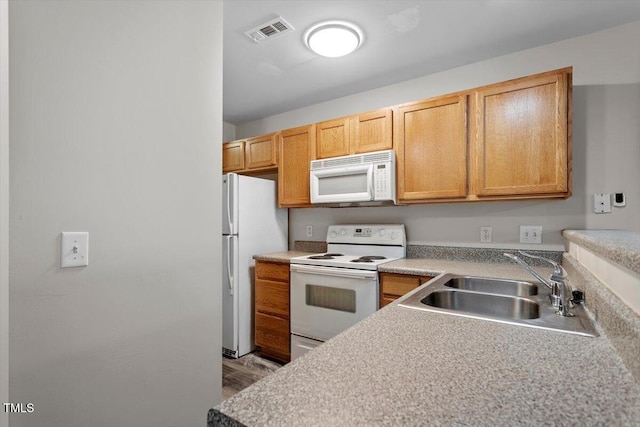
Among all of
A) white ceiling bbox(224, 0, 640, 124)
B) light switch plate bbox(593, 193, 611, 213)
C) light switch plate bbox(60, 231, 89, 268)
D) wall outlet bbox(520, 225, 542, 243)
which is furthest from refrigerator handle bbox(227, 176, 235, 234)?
light switch plate bbox(593, 193, 611, 213)

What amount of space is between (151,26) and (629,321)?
1.62 m

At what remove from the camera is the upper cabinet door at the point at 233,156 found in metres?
3.45

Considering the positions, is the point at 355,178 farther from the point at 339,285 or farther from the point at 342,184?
the point at 339,285

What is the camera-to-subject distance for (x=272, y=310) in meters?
2.75

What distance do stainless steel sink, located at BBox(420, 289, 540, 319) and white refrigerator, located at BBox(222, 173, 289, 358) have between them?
193 cm

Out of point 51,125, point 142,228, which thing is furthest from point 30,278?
point 51,125

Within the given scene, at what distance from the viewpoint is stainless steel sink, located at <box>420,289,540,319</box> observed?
128 cm

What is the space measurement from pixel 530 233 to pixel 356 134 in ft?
5.12

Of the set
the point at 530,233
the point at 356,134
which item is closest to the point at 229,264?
the point at 356,134

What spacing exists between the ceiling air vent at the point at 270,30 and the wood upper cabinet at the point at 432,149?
3.48ft

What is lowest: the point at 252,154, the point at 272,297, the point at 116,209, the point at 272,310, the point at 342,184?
the point at 272,310

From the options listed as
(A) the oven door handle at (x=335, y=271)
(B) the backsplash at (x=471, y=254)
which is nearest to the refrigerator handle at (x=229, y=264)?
(A) the oven door handle at (x=335, y=271)

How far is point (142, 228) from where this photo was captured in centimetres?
110

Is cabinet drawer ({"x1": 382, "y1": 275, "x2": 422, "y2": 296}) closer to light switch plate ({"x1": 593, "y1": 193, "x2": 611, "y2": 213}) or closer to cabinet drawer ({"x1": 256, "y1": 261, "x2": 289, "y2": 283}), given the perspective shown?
cabinet drawer ({"x1": 256, "y1": 261, "x2": 289, "y2": 283})
